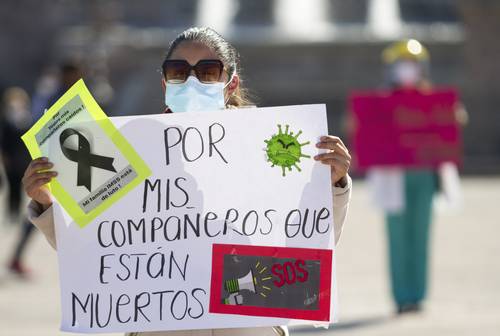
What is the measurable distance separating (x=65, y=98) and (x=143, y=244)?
551mm

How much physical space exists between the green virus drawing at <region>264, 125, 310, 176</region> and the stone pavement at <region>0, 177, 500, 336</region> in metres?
4.35

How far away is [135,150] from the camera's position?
4.95 m

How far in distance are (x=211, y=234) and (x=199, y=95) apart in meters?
0.47

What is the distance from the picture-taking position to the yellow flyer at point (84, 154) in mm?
4859

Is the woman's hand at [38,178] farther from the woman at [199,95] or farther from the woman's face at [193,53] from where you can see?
the woman's face at [193,53]

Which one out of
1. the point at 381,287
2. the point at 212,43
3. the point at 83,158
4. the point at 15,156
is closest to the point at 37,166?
the point at 83,158

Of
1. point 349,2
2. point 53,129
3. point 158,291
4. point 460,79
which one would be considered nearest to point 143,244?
point 158,291

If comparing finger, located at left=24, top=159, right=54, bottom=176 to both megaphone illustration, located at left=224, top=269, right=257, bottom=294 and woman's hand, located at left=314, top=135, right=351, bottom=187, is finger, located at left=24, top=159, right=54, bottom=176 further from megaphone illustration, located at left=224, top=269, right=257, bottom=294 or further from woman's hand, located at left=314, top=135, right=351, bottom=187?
woman's hand, located at left=314, top=135, right=351, bottom=187

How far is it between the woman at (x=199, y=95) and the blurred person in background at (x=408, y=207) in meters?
5.75

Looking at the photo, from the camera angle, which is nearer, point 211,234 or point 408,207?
point 211,234

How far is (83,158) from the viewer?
4.90m

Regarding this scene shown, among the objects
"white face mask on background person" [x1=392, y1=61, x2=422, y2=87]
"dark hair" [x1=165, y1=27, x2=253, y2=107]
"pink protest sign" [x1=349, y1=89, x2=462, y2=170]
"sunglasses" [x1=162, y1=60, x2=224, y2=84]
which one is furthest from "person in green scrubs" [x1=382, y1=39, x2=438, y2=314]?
"sunglasses" [x1=162, y1=60, x2=224, y2=84]

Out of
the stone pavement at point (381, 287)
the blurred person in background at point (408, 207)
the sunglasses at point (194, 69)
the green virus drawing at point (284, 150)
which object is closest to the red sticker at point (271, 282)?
the green virus drawing at point (284, 150)

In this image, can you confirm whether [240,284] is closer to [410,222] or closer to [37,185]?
[37,185]
